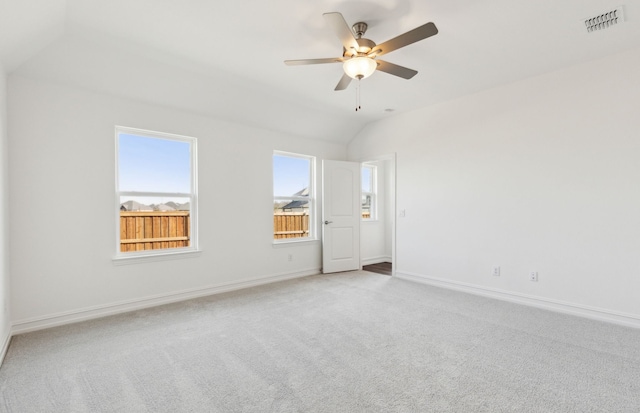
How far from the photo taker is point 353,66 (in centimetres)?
260

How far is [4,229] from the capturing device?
8.77 ft

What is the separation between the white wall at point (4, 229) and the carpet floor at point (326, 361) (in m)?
0.19

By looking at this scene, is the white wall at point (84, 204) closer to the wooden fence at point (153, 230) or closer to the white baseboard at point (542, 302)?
the wooden fence at point (153, 230)

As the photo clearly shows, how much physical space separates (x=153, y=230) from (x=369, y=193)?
4.26 meters

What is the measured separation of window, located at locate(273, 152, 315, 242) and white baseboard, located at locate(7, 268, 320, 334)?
0.84 meters

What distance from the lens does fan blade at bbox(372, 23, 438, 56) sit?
2.09m

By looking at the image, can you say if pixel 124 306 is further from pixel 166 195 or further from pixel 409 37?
pixel 409 37

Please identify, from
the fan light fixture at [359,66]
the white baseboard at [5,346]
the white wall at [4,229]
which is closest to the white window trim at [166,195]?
the white wall at [4,229]

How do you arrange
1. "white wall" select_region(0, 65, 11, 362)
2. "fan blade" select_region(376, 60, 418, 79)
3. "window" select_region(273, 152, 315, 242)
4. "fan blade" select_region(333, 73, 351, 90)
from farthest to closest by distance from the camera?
"window" select_region(273, 152, 315, 242) < "fan blade" select_region(333, 73, 351, 90) < "fan blade" select_region(376, 60, 418, 79) < "white wall" select_region(0, 65, 11, 362)

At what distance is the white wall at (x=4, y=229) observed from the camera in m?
2.54


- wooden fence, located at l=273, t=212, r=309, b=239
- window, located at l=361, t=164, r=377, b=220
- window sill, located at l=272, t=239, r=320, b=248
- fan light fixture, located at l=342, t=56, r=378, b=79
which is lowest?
window sill, located at l=272, t=239, r=320, b=248

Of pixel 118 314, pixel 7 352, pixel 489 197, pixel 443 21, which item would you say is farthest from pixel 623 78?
pixel 7 352

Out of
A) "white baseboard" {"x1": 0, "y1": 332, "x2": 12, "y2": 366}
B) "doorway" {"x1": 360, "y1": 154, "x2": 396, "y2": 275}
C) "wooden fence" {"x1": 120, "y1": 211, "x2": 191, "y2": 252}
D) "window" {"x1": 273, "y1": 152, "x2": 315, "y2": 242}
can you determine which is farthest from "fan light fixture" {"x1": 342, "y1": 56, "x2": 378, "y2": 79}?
"doorway" {"x1": 360, "y1": 154, "x2": 396, "y2": 275}

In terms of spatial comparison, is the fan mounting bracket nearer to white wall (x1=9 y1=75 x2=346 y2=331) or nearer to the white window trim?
white wall (x1=9 y1=75 x2=346 y2=331)
